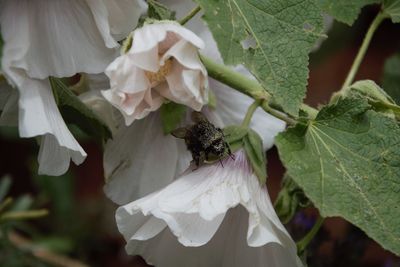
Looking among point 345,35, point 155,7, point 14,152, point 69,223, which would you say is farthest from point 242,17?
point 14,152

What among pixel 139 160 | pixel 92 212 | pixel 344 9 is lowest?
pixel 92 212

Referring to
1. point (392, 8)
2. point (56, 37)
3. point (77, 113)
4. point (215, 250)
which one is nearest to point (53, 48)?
point (56, 37)

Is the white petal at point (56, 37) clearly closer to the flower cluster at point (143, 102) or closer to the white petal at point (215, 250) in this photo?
the flower cluster at point (143, 102)

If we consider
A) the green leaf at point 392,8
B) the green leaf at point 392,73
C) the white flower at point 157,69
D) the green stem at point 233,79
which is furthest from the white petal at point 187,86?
the green leaf at point 392,73

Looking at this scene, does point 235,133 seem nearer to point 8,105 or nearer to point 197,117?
point 197,117

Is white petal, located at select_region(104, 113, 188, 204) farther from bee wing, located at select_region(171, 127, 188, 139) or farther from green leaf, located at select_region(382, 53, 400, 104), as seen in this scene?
green leaf, located at select_region(382, 53, 400, 104)

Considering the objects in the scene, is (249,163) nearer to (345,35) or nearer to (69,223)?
(345,35)
